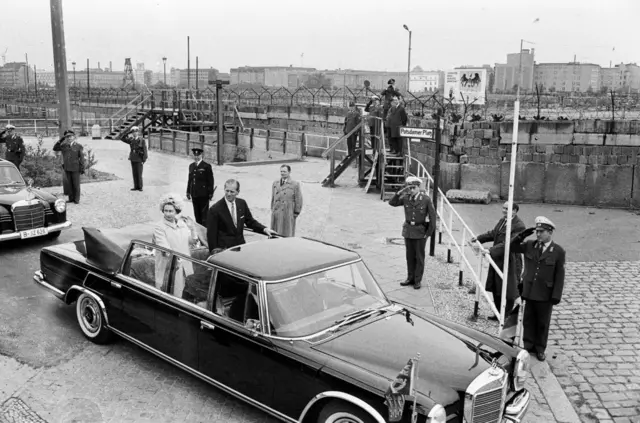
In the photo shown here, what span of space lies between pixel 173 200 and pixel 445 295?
13.9 ft

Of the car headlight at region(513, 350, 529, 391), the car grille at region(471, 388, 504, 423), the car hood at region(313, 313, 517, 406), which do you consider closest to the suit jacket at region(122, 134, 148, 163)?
the car hood at region(313, 313, 517, 406)

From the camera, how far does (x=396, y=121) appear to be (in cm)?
1780

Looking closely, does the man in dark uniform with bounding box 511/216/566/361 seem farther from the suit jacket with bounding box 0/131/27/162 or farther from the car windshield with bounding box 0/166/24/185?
the suit jacket with bounding box 0/131/27/162

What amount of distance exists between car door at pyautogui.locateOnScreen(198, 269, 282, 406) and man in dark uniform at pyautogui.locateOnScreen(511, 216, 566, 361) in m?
3.49

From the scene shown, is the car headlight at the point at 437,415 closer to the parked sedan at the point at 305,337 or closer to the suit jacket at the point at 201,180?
the parked sedan at the point at 305,337

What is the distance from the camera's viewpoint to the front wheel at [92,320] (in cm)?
684

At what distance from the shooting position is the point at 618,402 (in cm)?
618

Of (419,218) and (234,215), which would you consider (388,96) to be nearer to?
(419,218)

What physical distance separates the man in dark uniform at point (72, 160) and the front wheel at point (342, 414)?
37.9 ft

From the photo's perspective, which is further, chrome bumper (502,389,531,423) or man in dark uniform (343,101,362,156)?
man in dark uniform (343,101,362,156)

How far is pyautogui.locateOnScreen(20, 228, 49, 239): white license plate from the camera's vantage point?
1057 cm

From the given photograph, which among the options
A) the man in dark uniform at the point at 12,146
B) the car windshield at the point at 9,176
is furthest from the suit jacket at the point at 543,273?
the man in dark uniform at the point at 12,146

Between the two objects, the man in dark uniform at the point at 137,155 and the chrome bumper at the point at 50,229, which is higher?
the man in dark uniform at the point at 137,155

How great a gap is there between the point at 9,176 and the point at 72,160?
9.07 ft
